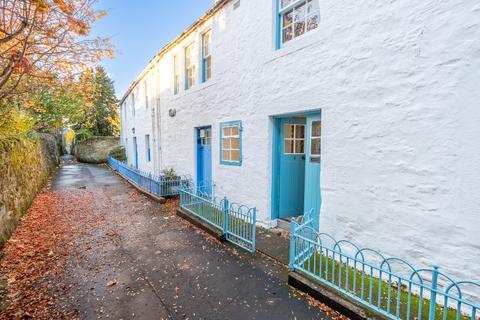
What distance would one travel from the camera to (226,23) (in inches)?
265

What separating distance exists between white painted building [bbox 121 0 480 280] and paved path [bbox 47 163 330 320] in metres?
1.54

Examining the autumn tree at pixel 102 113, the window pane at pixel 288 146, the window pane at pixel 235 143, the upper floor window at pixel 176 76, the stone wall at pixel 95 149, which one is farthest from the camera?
the autumn tree at pixel 102 113

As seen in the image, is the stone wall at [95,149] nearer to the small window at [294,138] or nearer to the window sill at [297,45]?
the small window at [294,138]

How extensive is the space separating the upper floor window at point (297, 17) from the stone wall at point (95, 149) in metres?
22.4

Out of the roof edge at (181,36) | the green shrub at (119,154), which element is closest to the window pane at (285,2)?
the roof edge at (181,36)

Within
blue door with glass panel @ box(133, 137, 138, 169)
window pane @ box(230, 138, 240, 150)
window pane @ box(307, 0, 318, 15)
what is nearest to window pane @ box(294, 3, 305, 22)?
window pane @ box(307, 0, 318, 15)

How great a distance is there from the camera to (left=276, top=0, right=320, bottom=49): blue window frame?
469cm

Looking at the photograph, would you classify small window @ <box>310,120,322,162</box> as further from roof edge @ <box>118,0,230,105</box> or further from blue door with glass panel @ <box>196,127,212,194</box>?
roof edge @ <box>118,0,230,105</box>

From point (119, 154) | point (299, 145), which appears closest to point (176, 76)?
point (299, 145)

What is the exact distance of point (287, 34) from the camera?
5262 mm

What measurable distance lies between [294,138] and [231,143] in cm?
→ 186

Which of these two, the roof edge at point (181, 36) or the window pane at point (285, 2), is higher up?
the roof edge at point (181, 36)

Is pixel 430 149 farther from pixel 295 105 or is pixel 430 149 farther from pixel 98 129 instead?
pixel 98 129

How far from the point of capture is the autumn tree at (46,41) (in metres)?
4.44
